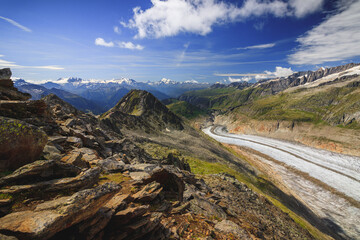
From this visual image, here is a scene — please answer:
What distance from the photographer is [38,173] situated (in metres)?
11.6

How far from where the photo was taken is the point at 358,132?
442ft

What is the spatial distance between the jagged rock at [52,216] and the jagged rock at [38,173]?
3.38 m

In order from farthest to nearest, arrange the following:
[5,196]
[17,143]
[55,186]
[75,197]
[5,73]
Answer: [5,73], [17,143], [55,186], [5,196], [75,197]

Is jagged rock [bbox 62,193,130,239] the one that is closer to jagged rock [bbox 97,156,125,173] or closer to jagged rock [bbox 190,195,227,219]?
jagged rock [bbox 97,156,125,173]

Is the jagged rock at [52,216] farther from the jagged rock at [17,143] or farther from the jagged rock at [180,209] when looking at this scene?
the jagged rock at [180,209]

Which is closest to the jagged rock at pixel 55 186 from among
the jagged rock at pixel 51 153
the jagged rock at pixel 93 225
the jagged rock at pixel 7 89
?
the jagged rock at pixel 93 225

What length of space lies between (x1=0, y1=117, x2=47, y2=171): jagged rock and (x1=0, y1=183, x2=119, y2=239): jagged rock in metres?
5.90

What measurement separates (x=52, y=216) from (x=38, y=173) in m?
5.67

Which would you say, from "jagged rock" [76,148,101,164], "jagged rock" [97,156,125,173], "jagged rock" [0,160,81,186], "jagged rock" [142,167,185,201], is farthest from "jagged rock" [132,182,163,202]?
"jagged rock" [76,148,101,164]

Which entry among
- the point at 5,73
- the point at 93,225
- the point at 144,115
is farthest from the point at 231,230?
the point at 144,115

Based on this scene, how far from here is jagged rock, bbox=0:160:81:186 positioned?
10.6 m

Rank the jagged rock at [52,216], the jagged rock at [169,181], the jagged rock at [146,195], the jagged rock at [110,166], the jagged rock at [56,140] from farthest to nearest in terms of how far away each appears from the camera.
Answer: the jagged rock at [110,166]
the jagged rock at [56,140]
the jagged rock at [169,181]
the jagged rock at [146,195]
the jagged rock at [52,216]

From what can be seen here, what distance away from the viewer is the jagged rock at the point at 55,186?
389 inches

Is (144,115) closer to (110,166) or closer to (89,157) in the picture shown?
(89,157)
